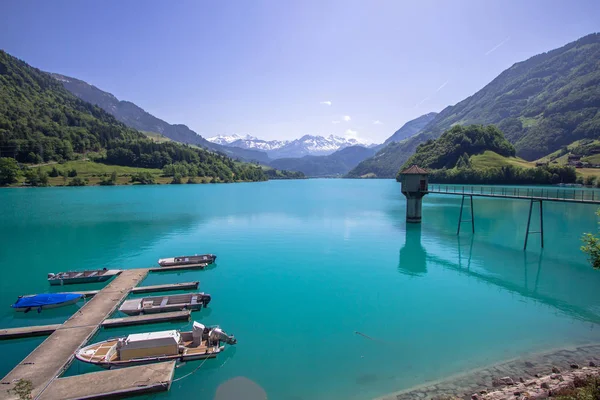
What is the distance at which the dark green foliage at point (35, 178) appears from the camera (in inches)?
6875

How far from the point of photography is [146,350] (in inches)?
810

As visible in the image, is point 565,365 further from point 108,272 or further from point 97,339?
point 108,272

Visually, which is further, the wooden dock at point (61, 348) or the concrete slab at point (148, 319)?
the concrete slab at point (148, 319)

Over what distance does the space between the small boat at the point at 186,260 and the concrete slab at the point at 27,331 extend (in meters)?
18.4

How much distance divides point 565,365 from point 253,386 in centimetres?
1878

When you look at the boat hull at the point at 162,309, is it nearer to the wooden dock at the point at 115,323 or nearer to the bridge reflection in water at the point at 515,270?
the wooden dock at the point at 115,323

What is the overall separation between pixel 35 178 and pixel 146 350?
20265cm

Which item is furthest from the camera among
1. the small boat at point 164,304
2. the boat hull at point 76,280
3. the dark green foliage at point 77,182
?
the dark green foliage at point 77,182

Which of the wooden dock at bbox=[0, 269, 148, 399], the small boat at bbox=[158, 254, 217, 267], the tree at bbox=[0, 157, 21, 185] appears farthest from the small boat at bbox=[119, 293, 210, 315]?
the tree at bbox=[0, 157, 21, 185]

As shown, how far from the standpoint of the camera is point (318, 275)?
39.7 metres

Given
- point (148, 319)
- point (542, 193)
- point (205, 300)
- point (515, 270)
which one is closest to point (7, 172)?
point (205, 300)

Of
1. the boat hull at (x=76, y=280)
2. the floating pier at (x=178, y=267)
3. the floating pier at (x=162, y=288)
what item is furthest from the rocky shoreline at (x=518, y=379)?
the boat hull at (x=76, y=280)

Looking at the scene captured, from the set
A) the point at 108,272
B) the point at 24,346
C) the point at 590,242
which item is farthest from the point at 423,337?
the point at 108,272

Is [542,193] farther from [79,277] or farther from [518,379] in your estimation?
[79,277]
